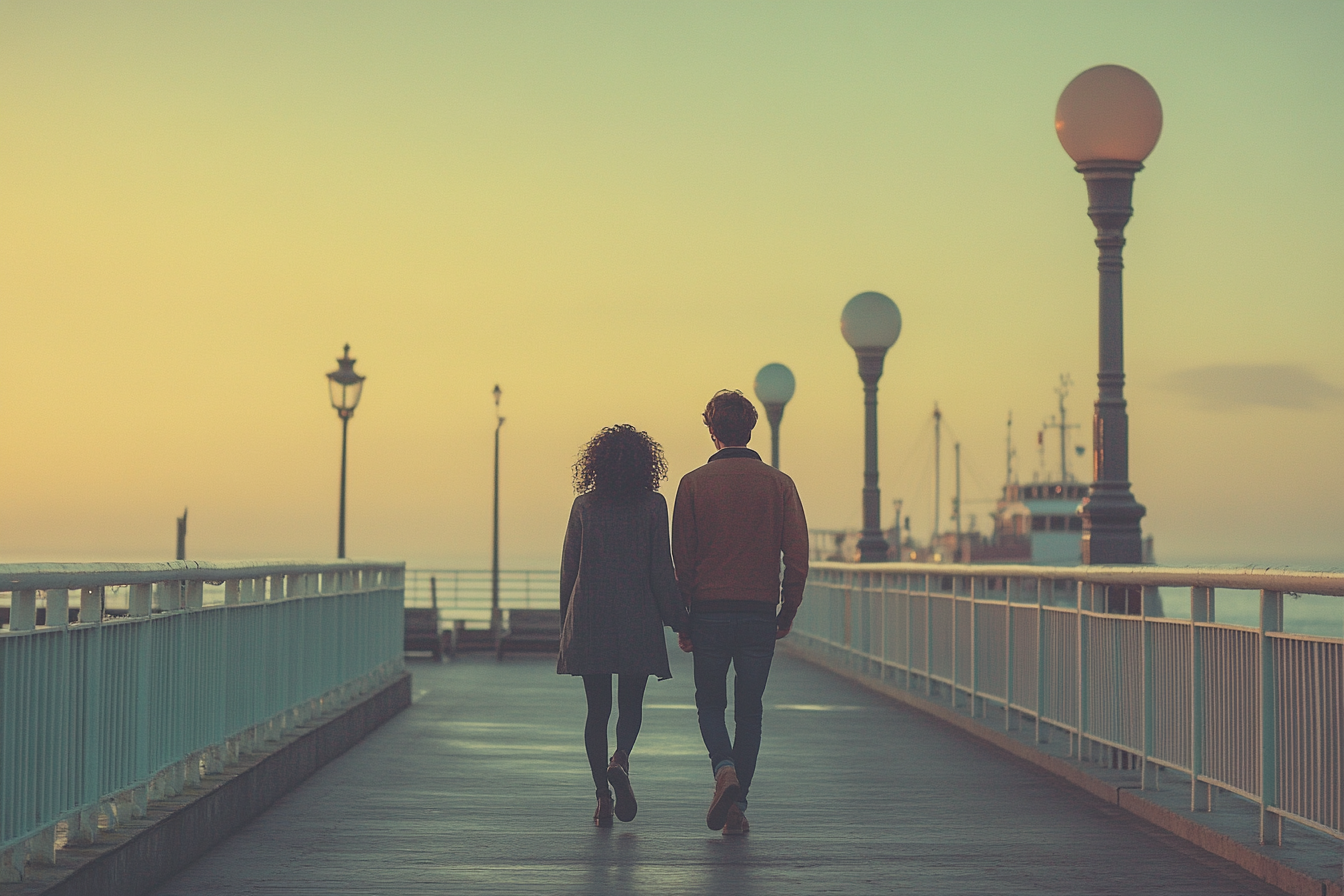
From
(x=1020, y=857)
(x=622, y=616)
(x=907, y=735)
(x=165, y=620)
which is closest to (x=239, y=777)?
(x=165, y=620)

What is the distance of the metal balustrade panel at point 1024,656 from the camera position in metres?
11.5

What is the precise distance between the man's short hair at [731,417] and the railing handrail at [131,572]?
2.34 m

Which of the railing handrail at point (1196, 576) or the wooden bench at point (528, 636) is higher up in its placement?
the railing handrail at point (1196, 576)

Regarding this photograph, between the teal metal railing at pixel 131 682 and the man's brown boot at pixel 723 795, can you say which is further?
the man's brown boot at pixel 723 795

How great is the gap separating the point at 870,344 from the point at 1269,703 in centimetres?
1561

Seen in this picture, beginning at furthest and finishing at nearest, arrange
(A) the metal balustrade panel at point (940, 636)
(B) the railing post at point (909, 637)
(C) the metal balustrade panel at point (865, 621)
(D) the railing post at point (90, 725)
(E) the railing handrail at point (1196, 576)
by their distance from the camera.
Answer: (C) the metal balustrade panel at point (865, 621)
(B) the railing post at point (909, 637)
(A) the metal balustrade panel at point (940, 636)
(E) the railing handrail at point (1196, 576)
(D) the railing post at point (90, 725)

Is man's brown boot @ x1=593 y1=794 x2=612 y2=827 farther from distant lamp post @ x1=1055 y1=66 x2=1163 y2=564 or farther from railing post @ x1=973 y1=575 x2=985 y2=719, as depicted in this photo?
railing post @ x1=973 y1=575 x2=985 y2=719

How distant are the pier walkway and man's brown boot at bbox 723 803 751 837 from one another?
72 mm

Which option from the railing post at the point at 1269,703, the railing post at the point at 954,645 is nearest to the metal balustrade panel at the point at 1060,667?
the railing post at the point at 954,645

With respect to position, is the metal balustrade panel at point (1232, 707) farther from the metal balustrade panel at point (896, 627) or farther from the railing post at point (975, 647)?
the metal balustrade panel at point (896, 627)

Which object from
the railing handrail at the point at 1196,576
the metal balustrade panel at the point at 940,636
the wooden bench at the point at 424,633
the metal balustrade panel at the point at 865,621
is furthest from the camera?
the wooden bench at the point at 424,633

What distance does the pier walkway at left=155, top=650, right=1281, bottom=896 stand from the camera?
7.07 m

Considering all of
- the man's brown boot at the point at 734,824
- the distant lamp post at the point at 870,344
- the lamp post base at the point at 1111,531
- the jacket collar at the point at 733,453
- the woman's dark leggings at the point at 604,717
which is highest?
the distant lamp post at the point at 870,344

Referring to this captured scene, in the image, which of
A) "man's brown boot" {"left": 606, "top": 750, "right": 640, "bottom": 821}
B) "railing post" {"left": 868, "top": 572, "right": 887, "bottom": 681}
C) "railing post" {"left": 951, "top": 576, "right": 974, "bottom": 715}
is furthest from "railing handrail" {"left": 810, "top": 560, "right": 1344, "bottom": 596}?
"railing post" {"left": 868, "top": 572, "right": 887, "bottom": 681}
